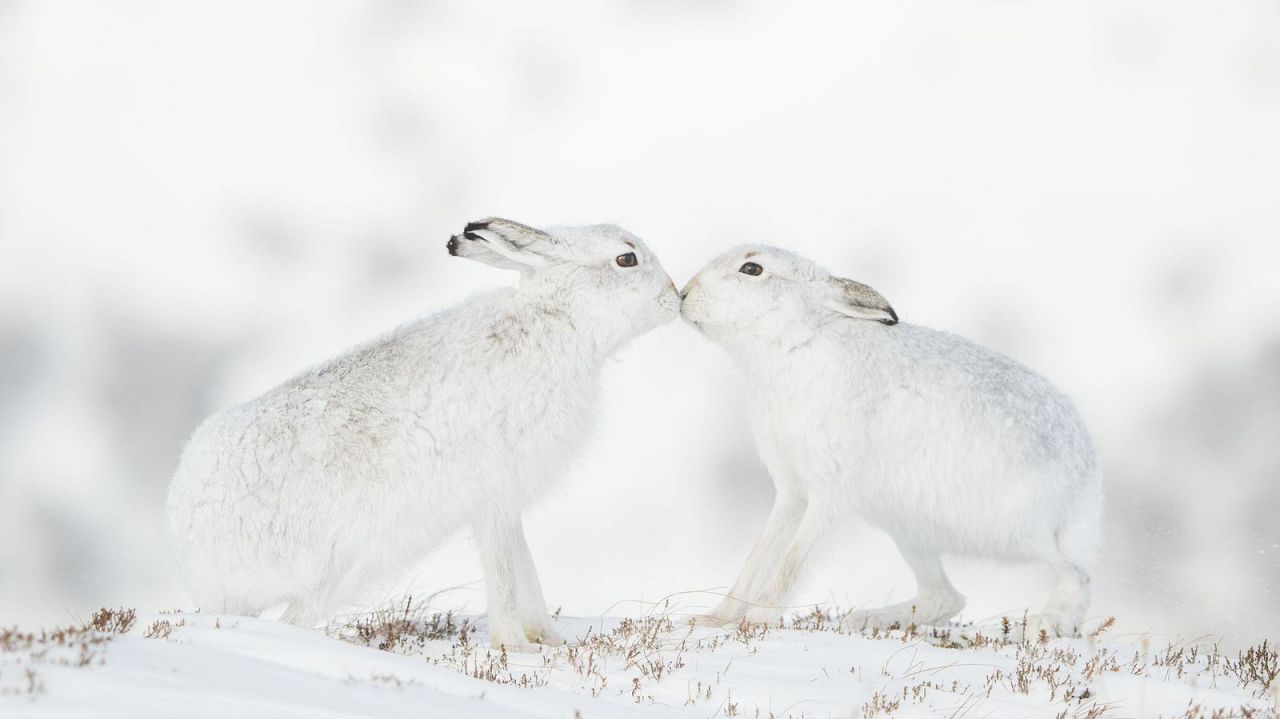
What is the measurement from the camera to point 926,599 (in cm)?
958

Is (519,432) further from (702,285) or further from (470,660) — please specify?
(702,285)

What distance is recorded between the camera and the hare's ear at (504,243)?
7895 millimetres

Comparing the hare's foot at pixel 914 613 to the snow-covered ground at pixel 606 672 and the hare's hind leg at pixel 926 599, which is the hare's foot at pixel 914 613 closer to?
the hare's hind leg at pixel 926 599

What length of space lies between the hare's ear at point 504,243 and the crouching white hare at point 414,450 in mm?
11

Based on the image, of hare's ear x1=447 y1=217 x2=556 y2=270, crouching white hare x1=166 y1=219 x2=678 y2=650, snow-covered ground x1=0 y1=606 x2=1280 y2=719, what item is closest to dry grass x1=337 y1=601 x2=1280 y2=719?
snow-covered ground x1=0 y1=606 x2=1280 y2=719

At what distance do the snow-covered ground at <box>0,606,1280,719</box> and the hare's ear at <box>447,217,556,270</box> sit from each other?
7.67ft

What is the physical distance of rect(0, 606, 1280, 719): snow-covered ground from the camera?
472 centimetres

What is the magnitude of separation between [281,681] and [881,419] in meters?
4.90

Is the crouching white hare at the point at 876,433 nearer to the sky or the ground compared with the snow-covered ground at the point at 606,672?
nearer to the sky

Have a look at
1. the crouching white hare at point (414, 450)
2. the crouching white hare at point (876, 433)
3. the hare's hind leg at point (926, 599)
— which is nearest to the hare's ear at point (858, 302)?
the crouching white hare at point (876, 433)

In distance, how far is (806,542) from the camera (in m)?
8.57

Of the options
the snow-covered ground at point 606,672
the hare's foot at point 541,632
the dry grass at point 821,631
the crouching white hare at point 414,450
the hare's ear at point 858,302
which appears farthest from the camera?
the hare's ear at point 858,302

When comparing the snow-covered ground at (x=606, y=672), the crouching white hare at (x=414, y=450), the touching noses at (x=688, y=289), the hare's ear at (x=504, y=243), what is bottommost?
the snow-covered ground at (x=606, y=672)

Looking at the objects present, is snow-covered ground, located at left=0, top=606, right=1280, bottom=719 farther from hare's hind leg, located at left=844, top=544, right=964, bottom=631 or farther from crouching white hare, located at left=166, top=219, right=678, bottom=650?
crouching white hare, located at left=166, top=219, right=678, bottom=650
